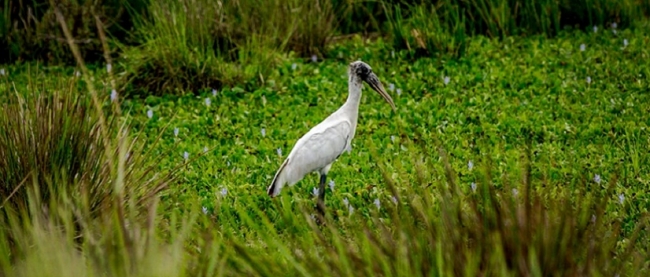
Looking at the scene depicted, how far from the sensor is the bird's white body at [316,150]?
17.1 ft

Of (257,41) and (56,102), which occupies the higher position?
(56,102)

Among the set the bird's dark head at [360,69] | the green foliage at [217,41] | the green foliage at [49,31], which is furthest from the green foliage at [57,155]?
the green foliage at [49,31]

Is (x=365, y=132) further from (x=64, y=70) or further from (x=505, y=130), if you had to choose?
(x=64, y=70)

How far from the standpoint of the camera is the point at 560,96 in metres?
7.27

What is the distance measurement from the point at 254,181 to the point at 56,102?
1.63m

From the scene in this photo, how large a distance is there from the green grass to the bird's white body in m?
0.15

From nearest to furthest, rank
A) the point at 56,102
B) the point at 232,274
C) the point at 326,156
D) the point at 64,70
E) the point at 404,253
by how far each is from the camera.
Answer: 1. the point at 404,253
2. the point at 232,274
3. the point at 56,102
4. the point at 326,156
5. the point at 64,70

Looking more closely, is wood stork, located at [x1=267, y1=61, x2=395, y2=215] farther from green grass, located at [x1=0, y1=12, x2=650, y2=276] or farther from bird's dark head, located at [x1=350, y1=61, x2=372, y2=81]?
green grass, located at [x1=0, y1=12, x2=650, y2=276]

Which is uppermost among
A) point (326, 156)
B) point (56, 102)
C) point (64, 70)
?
point (56, 102)

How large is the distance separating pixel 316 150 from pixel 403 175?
4.22 feet

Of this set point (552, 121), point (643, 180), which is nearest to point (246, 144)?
point (552, 121)

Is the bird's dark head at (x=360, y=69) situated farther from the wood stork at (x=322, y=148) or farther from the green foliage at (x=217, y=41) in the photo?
the green foliage at (x=217, y=41)

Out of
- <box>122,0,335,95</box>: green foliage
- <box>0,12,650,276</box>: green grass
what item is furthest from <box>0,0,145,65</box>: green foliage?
<box>122,0,335,95</box>: green foliage

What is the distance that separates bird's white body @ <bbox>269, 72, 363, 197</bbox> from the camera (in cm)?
521
